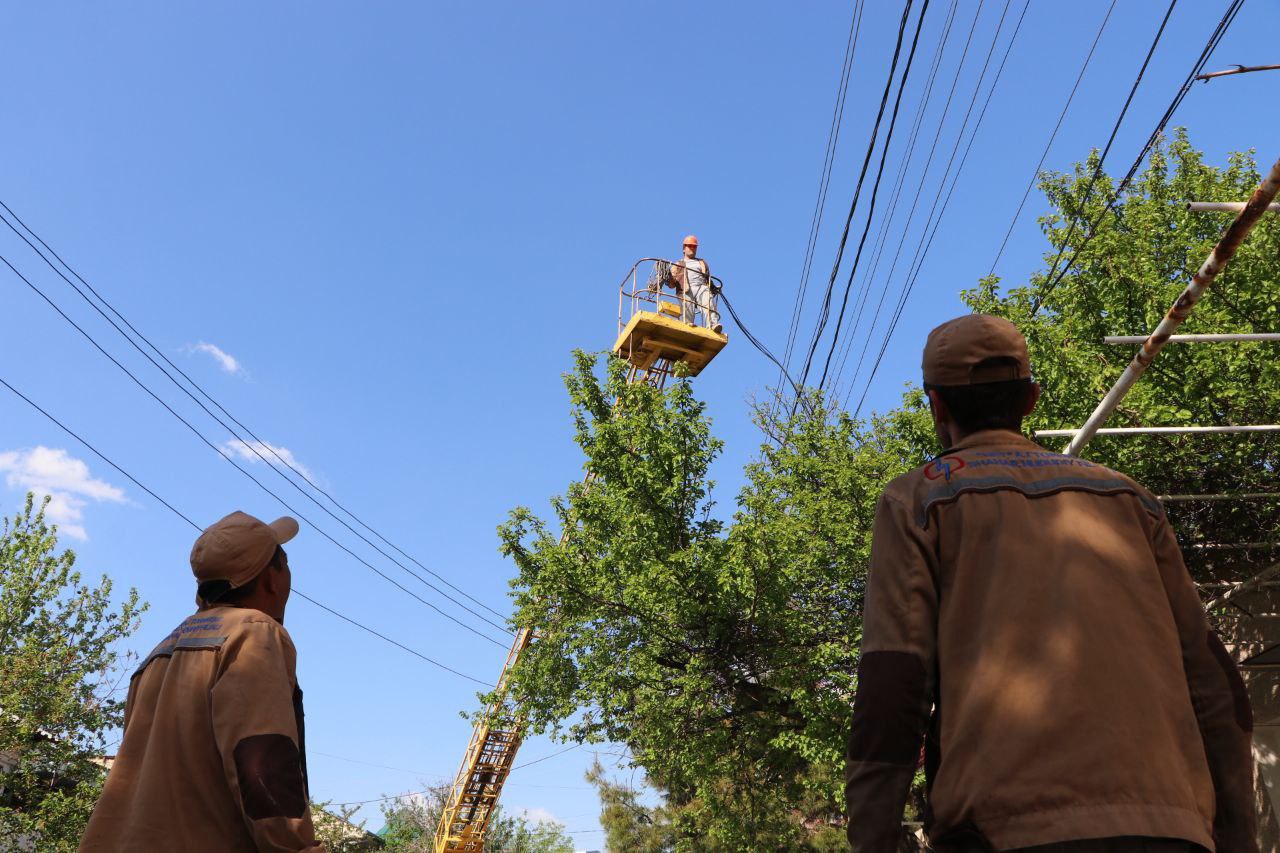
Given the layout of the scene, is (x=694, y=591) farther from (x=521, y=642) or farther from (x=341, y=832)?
(x=341, y=832)

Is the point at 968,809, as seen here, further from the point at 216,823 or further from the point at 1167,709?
the point at 216,823

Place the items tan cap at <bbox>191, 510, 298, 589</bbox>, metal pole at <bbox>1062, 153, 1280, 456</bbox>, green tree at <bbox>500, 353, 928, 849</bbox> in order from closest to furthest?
tan cap at <bbox>191, 510, 298, 589</bbox>, metal pole at <bbox>1062, 153, 1280, 456</bbox>, green tree at <bbox>500, 353, 928, 849</bbox>

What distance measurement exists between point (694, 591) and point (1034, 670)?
40.1ft

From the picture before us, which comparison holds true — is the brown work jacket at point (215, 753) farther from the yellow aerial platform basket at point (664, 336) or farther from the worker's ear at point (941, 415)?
the yellow aerial platform basket at point (664, 336)

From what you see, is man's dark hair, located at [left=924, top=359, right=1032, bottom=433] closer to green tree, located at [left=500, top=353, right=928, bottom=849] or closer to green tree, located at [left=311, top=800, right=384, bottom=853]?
green tree, located at [left=500, top=353, right=928, bottom=849]

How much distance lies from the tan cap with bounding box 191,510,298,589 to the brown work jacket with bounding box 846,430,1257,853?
2056 mm

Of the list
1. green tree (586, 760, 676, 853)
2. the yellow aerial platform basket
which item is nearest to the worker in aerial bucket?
the yellow aerial platform basket

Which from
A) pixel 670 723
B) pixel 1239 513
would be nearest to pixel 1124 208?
pixel 1239 513

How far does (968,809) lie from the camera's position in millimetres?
1719

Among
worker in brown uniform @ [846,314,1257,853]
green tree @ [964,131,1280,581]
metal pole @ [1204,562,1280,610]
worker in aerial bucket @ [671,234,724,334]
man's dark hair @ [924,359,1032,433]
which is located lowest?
worker in brown uniform @ [846,314,1257,853]

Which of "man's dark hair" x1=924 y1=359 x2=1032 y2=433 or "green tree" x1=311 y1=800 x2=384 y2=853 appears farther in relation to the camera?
"green tree" x1=311 y1=800 x2=384 y2=853

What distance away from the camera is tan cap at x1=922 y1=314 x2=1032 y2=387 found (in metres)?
2.15

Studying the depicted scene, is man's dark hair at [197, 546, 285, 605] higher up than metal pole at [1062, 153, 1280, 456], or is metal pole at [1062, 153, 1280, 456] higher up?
metal pole at [1062, 153, 1280, 456]

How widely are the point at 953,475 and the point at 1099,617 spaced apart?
381 millimetres
